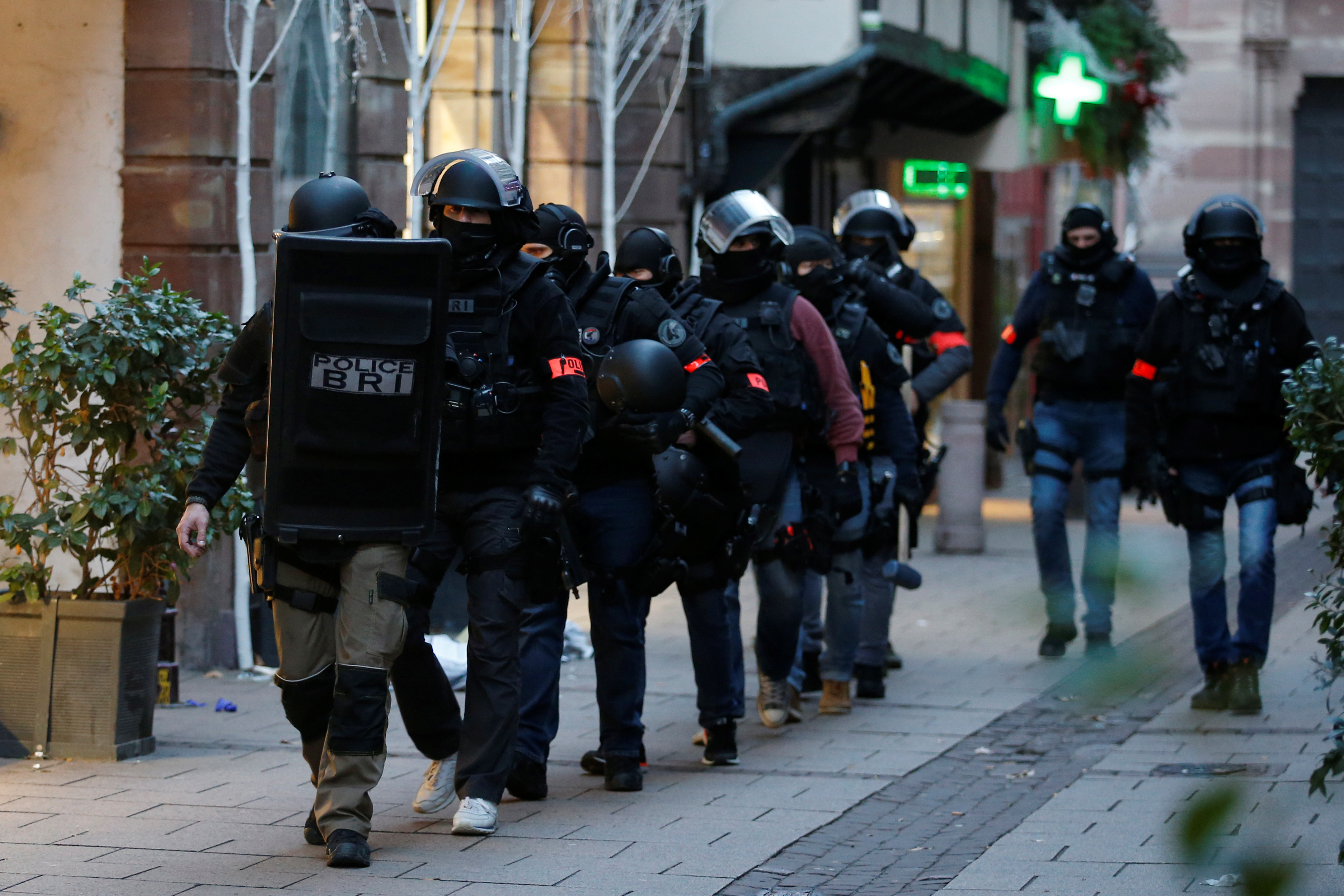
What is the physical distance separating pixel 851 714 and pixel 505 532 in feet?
→ 9.08

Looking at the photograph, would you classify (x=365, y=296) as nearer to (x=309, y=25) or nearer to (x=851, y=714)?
(x=851, y=714)

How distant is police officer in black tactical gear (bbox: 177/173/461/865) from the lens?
15.3 feet

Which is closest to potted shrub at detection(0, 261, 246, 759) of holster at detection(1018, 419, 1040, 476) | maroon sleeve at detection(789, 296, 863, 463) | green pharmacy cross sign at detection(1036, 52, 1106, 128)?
maroon sleeve at detection(789, 296, 863, 463)

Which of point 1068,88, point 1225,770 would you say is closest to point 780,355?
point 1225,770

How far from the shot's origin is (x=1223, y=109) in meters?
27.5

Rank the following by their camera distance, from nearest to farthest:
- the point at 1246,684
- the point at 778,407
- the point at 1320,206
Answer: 1. the point at 778,407
2. the point at 1246,684
3. the point at 1320,206

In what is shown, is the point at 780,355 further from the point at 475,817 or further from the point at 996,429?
the point at 996,429

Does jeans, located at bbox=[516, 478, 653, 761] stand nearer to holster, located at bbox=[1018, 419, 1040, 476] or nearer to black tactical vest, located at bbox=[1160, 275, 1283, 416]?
black tactical vest, located at bbox=[1160, 275, 1283, 416]

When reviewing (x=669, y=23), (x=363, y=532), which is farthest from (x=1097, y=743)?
(x=669, y=23)

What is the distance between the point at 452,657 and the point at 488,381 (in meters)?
3.09

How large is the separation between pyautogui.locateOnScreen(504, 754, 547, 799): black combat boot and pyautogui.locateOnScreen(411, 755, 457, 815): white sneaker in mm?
206

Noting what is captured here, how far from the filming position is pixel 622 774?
5.67 meters

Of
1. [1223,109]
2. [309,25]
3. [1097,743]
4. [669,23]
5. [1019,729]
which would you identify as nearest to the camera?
[1097,743]

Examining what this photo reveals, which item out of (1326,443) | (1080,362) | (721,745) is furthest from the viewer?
(1080,362)
